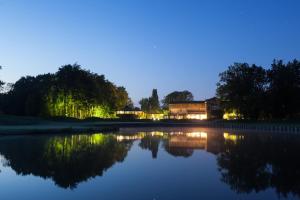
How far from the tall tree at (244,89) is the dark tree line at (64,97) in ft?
82.5

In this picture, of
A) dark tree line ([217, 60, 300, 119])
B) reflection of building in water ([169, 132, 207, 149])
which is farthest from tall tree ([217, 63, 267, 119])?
reflection of building in water ([169, 132, 207, 149])

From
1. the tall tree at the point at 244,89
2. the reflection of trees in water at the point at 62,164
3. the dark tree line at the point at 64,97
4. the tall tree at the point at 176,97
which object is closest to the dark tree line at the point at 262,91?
the tall tree at the point at 244,89

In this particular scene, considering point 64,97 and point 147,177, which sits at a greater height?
point 64,97

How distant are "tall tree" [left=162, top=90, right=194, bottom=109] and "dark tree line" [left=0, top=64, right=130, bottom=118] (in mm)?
70720

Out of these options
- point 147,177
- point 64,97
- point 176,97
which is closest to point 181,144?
point 147,177

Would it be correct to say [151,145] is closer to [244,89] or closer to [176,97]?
[244,89]

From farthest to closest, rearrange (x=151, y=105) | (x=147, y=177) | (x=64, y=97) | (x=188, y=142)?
(x=151, y=105) → (x=64, y=97) → (x=188, y=142) → (x=147, y=177)

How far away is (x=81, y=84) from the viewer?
270 ft

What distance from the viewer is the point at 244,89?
245 ft

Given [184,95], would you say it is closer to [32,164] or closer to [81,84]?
[81,84]

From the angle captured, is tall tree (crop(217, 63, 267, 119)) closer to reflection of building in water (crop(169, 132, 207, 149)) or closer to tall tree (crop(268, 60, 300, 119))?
tall tree (crop(268, 60, 300, 119))

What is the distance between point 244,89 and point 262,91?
120 inches

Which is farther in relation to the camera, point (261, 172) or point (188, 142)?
point (188, 142)

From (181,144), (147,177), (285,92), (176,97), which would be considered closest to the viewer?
(147,177)
